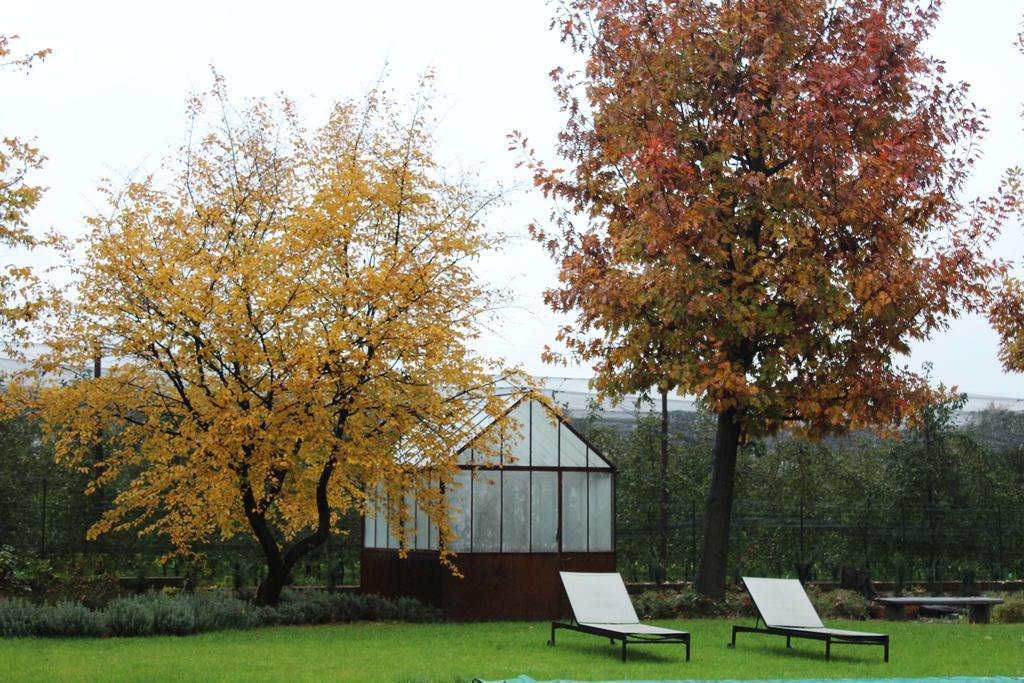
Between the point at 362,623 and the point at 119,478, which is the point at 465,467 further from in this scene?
the point at 119,478

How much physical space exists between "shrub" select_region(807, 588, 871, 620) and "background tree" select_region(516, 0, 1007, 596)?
3074 millimetres

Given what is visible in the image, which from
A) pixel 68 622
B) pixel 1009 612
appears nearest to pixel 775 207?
pixel 1009 612

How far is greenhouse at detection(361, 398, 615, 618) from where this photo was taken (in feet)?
58.0

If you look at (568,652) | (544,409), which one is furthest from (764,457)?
(568,652)

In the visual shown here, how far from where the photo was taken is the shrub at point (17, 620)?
13.5 m

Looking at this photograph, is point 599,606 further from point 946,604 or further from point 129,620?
point 946,604

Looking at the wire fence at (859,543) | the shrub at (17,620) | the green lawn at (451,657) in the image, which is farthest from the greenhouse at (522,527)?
the shrub at (17,620)

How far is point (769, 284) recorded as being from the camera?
57.2 ft

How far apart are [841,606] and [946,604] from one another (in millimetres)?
1923

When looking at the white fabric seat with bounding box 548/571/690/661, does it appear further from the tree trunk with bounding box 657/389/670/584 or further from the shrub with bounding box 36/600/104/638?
the tree trunk with bounding box 657/389/670/584

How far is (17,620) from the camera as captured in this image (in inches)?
535

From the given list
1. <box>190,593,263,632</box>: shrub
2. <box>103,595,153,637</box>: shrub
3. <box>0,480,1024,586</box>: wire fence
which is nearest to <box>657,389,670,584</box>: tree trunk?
→ <box>0,480,1024,586</box>: wire fence

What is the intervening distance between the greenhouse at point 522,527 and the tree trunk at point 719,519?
1589 millimetres

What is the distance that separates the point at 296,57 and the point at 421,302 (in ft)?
12.6
